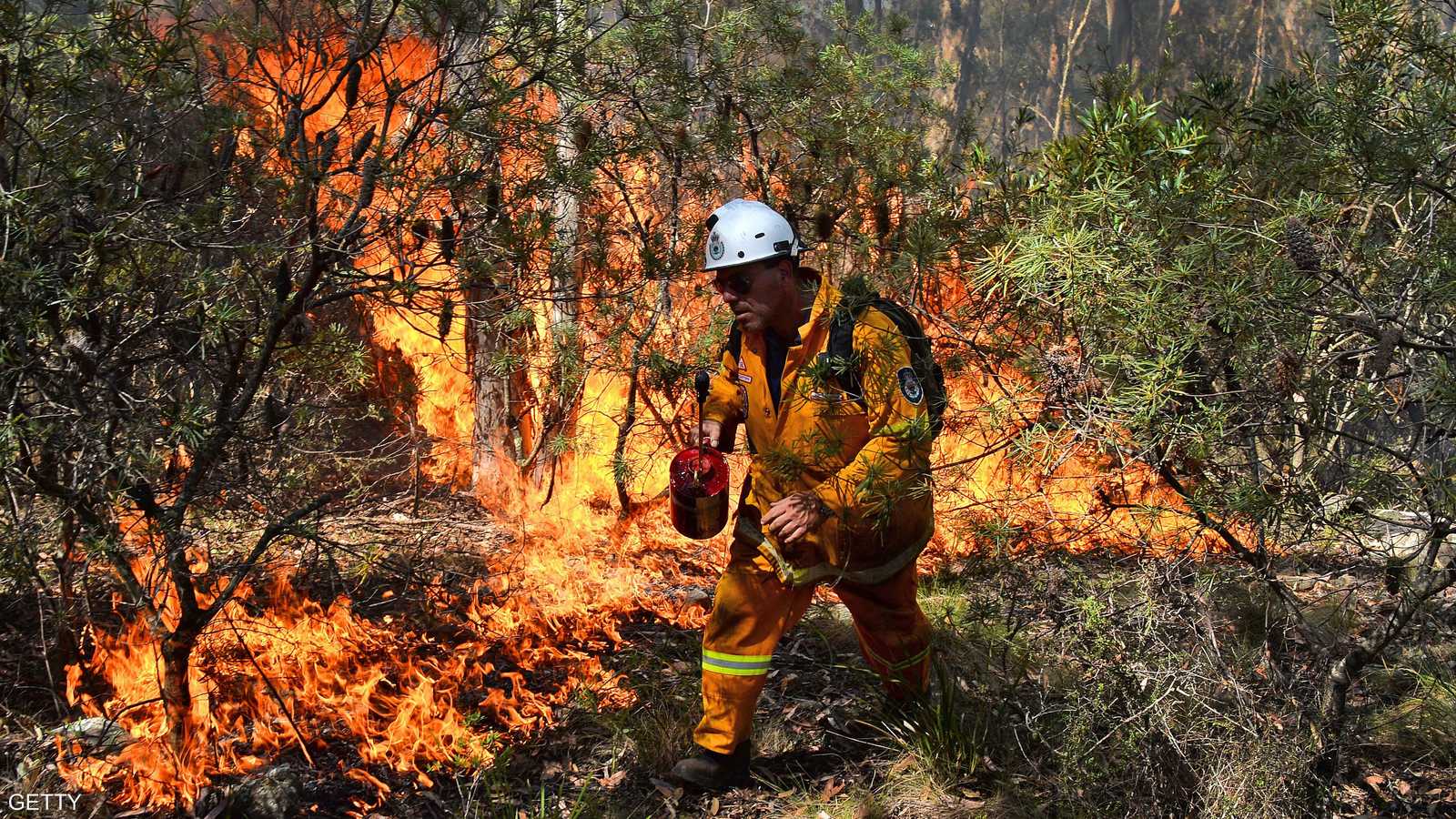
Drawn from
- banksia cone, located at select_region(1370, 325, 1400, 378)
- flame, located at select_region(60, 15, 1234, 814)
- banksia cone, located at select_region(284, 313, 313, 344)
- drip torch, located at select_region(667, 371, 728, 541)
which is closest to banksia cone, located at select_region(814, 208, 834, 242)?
flame, located at select_region(60, 15, 1234, 814)

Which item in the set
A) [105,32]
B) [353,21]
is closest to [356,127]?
[353,21]

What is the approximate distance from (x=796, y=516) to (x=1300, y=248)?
1.61 m

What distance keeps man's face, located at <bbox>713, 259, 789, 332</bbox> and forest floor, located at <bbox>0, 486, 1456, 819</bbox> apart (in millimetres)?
1169

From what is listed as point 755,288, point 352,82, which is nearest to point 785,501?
point 755,288

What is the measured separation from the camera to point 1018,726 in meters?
3.83

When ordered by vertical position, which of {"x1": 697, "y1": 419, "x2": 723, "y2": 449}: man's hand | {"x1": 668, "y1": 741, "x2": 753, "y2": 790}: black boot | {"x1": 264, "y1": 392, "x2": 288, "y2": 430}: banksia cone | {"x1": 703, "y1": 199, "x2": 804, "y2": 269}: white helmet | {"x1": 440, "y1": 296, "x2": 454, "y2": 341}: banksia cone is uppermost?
{"x1": 703, "y1": 199, "x2": 804, "y2": 269}: white helmet

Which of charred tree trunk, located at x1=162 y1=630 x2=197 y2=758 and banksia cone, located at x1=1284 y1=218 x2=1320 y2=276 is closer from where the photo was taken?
banksia cone, located at x1=1284 y1=218 x2=1320 y2=276

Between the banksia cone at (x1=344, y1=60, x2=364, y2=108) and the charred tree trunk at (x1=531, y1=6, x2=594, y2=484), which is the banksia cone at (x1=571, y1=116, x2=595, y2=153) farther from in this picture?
the banksia cone at (x1=344, y1=60, x2=364, y2=108)

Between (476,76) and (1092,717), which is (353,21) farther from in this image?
(1092,717)

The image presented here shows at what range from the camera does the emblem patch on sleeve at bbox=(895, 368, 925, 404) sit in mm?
3078

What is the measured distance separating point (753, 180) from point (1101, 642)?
3.85 metres

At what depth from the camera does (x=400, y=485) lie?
8.33 meters

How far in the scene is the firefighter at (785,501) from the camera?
124 inches

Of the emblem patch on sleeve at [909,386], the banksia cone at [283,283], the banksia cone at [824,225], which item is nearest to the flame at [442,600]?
the emblem patch on sleeve at [909,386]
